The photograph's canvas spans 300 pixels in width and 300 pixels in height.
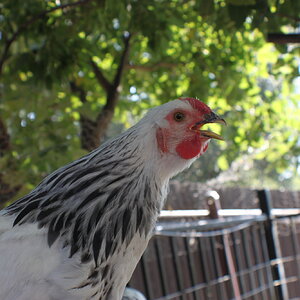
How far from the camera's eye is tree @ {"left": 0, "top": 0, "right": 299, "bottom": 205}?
90.7 inches

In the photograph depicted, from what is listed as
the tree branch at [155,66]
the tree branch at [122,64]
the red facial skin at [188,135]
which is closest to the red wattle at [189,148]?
the red facial skin at [188,135]

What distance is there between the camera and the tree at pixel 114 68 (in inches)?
90.7

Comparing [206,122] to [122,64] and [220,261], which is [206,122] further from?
[220,261]

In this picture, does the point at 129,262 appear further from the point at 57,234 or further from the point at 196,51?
the point at 196,51

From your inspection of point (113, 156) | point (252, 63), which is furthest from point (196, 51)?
point (113, 156)

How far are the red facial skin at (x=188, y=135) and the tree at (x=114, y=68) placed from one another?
59cm

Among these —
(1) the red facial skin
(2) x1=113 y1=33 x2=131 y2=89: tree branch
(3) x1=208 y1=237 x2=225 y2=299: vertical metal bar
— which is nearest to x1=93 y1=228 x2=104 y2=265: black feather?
(1) the red facial skin

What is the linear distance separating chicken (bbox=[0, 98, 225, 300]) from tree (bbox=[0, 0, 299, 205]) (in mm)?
716

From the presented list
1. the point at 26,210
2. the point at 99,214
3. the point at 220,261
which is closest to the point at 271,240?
the point at 220,261

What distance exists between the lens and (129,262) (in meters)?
1.24

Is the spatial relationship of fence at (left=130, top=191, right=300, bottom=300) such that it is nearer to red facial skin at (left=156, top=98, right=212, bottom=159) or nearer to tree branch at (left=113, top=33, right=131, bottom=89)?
tree branch at (left=113, top=33, right=131, bottom=89)

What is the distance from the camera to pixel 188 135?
1.34 meters

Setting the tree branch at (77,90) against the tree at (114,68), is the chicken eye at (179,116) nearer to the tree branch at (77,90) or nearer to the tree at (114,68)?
the tree at (114,68)

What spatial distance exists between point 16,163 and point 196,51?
1.78 meters
